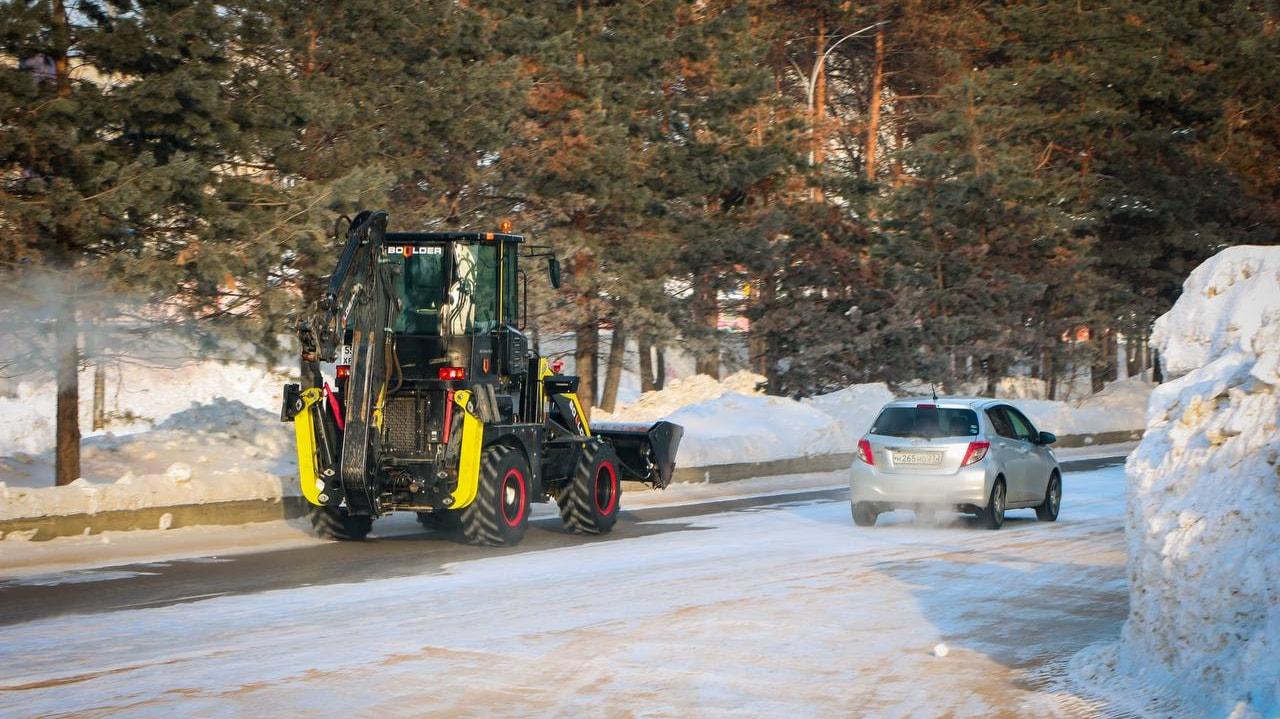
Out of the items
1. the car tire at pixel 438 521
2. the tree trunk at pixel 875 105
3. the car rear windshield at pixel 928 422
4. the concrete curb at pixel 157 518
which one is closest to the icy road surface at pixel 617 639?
the concrete curb at pixel 157 518

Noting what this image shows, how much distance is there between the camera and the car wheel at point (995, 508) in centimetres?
1833

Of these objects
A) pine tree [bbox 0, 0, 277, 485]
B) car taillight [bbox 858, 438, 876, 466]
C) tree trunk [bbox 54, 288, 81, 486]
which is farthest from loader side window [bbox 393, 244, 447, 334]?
tree trunk [bbox 54, 288, 81, 486]

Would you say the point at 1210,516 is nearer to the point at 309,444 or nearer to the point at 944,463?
the point at 944,463

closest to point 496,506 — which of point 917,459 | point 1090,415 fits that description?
point 917,459

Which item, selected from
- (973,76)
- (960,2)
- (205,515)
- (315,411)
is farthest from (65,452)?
(960,2)

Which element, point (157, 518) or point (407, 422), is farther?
point (157, 518)

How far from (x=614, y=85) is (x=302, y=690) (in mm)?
29875

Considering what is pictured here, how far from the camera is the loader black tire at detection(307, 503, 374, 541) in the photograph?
56.2 ft

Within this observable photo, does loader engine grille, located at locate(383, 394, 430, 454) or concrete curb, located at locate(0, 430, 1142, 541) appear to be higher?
loader engine grille, located at locate(383, 394, 430, 454)

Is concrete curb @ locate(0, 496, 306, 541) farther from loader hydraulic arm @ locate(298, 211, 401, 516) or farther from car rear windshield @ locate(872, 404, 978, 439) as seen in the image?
car rear windshield @ locate(872, 404, 978, 439)

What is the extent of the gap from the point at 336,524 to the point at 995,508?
808 centimetres

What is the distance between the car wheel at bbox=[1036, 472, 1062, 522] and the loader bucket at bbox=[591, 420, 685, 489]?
197 inches

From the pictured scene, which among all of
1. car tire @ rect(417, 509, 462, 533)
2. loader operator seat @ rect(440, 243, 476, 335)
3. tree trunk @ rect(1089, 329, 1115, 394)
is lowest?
car tire @ rect(417, 509, 462, 533)

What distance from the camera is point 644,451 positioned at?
789 inches
